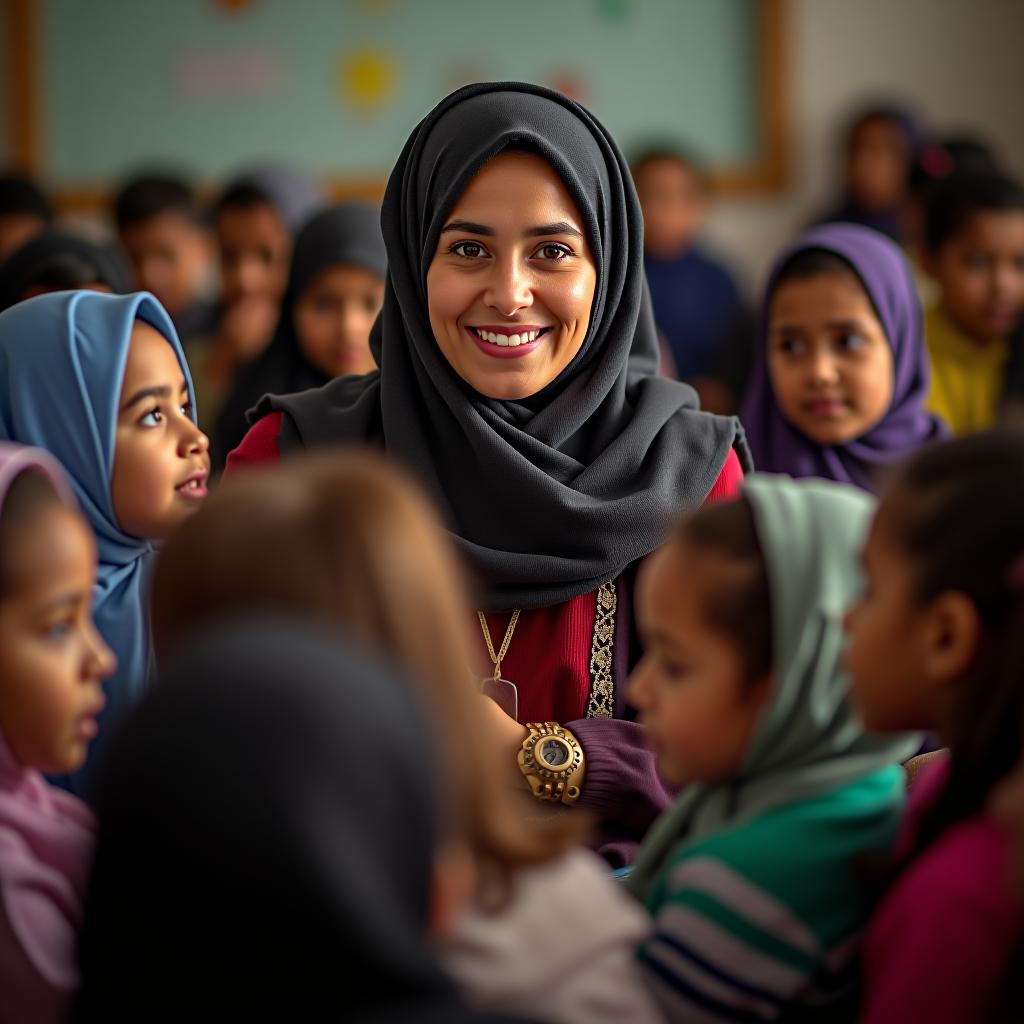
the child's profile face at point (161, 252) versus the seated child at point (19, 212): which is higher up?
the seated child at point (19, 212)

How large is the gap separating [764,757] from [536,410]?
0.85 metres

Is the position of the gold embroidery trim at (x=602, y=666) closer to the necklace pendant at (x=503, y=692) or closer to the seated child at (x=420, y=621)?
the necklace pendant at (x=503, y=692)

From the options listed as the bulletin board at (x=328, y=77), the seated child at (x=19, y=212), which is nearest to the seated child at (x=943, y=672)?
the seated child at (x=19, y=212)

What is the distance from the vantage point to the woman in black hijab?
1.82 metres

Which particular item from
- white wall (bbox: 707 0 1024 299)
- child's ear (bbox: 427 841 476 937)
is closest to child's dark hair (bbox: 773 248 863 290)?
child's ear (bbox: 427 841 476 937)

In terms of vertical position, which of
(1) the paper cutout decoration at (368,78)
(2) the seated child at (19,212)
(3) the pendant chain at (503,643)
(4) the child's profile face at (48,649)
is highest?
(1) the paper cutout decoration at (368,78)

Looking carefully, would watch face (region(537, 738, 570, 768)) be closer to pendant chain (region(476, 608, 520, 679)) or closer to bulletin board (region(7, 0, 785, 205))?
pendant chain (region(476, 608, 520, 679))

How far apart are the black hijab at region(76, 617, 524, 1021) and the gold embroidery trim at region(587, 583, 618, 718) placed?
3.18ft

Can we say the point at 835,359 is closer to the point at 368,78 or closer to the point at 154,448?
the point at 154,448

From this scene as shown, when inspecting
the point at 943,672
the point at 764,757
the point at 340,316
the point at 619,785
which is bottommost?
the point at 619,785

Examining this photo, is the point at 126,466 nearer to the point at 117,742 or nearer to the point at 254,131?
the point at 117,742

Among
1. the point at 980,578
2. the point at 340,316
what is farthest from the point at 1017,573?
the point at 340,316

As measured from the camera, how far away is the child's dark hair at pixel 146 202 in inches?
175

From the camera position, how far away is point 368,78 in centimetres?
568
